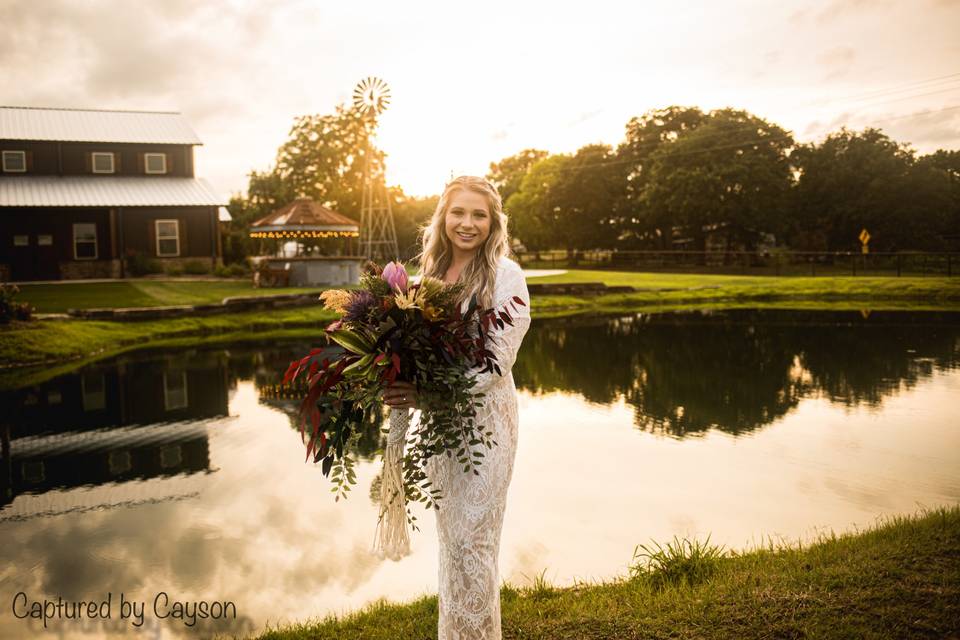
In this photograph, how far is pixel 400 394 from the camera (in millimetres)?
3025

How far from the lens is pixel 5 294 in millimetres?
16391

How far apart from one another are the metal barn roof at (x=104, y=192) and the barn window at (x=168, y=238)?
1.12 metres

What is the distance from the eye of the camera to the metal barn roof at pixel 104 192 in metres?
29.7

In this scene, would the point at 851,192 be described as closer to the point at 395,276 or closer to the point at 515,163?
the point at 515,163

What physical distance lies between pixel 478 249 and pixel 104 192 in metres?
32.5

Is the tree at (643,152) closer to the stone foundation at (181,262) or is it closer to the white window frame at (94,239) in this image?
Result: the stone foundation at (181,262)

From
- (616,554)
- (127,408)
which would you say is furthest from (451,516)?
(127,408)

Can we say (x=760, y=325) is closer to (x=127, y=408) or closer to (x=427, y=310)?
(x=127, y=408)

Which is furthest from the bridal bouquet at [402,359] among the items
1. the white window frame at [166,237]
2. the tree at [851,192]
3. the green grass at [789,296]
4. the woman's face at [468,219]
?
the tree at [851,192]

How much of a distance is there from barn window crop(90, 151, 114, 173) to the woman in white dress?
1389 inches

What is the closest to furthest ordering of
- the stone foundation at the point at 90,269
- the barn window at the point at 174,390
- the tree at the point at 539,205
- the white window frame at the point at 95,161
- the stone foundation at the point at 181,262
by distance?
the barn window at the point at 174,390, the stone foundation at the point at 90,269, the stone foundation at the point at 181,262, the white window frame at the point at 95,161, the tree at the point at 539,205

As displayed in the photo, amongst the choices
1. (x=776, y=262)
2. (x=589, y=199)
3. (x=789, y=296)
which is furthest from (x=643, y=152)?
(x=789, y=296)

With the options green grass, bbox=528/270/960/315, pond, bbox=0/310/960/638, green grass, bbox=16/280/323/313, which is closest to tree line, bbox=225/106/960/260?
green grass, bbox=16/280/323/313

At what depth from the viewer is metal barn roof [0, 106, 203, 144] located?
33094 mm
